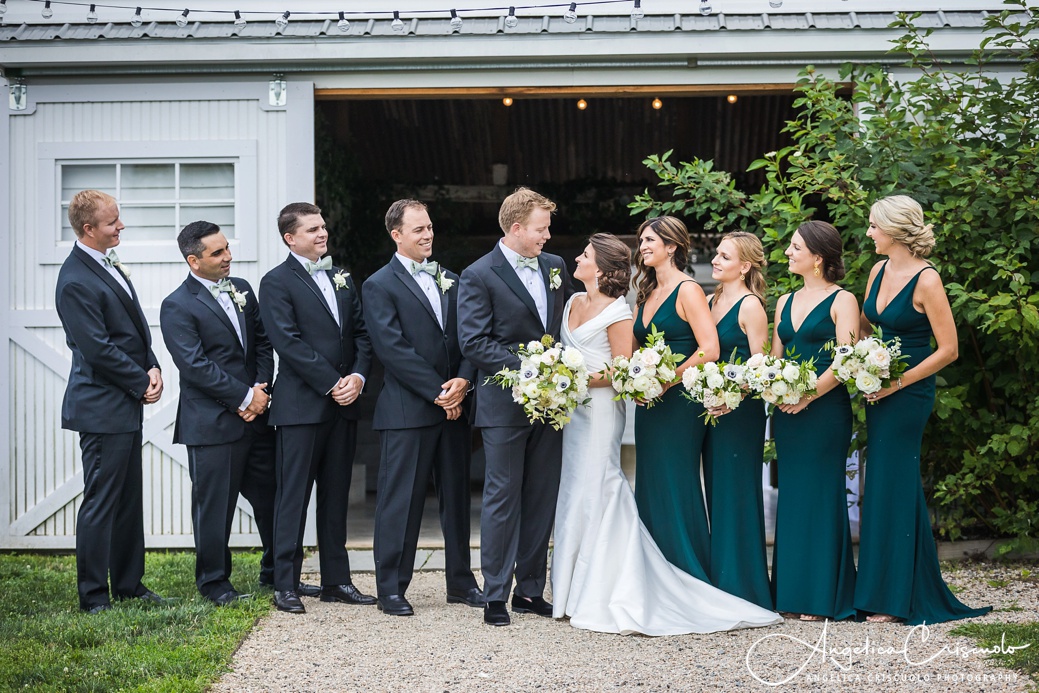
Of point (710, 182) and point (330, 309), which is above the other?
point (710, 182)

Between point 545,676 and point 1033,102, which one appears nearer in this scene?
point 545,676

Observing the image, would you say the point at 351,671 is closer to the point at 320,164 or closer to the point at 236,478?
the point at 236,478

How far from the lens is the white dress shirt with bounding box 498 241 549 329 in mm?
5922

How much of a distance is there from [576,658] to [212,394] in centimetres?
246

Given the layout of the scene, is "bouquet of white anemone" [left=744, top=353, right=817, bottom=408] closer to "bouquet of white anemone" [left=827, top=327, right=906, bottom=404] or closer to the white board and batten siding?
"bouquet of white anemone" [left=827, top=327, right=906, bottom=404]

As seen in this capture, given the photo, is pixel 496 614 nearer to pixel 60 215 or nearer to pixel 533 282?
pixel 533 282

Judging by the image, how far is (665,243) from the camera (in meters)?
6.11

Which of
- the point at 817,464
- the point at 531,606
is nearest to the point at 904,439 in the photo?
the point at 817,464

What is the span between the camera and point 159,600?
620cm

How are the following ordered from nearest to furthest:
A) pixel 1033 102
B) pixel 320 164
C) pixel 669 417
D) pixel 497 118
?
pixel 669 417
pixel 1033 102
pixel 320 164
pixel 497 118

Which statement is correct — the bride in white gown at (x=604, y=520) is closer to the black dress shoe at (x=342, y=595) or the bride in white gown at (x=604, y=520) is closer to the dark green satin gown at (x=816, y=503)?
the dark green satin gown at (x=816, y=503)

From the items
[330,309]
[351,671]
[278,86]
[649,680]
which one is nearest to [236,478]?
[330,309]

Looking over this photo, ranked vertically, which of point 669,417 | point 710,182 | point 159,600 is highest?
point 710,182

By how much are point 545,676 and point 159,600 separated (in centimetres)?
Result: 250
